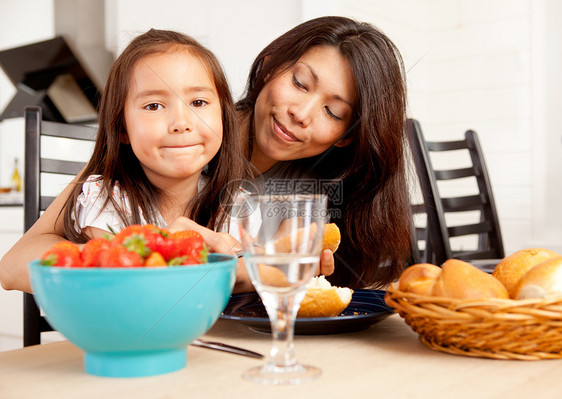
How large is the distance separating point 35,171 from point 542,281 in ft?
3.50

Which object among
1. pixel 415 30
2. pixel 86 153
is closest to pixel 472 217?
pixel 415 30

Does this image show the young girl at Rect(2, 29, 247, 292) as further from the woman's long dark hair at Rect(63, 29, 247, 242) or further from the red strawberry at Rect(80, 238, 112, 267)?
the red strawberry at Rect(80, 238, 112, 267)

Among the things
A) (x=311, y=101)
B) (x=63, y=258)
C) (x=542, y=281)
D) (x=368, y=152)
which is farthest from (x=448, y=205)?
(x=63, y=258)

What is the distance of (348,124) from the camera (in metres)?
1.52

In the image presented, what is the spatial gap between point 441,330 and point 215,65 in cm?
87

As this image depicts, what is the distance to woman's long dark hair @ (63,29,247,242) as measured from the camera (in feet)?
4.14

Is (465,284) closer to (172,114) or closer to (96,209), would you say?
(172,114)

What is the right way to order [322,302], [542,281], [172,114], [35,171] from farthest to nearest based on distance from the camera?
1. [35,171]
2. [172,114]
3. [322,302]
4. [542,281]

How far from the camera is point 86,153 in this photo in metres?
3.25

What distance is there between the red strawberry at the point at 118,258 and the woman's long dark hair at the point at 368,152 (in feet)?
3.13

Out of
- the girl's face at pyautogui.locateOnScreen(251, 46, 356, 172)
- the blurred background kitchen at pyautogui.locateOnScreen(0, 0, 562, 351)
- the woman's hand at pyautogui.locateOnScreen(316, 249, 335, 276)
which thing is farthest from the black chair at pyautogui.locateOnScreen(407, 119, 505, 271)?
the woman's hand at pyautogui.locateOnScreen(316, 249, 335, 276)

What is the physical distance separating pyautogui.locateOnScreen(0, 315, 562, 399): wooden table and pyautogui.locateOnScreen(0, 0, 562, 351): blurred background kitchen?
6.87 ft

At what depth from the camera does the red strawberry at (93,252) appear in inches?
23.2

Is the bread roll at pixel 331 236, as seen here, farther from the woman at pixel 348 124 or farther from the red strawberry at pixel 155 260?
the red strawberry at pixel 155 260
